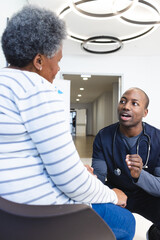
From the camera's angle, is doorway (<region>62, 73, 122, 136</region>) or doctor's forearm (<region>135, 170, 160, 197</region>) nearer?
doctor's forearm (<region>135, 170, 160, 197</region>)

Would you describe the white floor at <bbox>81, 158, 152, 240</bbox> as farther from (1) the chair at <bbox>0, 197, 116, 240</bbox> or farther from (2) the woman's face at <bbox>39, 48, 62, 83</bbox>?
(2) the woman's face at <bbox>39, 48, 62, 83</bbox>

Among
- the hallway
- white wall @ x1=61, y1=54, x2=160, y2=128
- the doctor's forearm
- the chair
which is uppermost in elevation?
white wall @ x1=61, y1=54, x2=160, y2=128

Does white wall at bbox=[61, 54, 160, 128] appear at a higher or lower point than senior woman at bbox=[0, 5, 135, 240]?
higher

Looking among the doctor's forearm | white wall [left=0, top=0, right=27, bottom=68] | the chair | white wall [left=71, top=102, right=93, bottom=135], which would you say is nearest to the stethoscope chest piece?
the doctor's forearm

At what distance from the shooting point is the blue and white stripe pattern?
0.58 metres

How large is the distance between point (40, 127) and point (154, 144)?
1.00m

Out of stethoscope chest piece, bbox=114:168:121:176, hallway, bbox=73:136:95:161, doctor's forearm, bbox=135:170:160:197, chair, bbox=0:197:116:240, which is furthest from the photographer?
hallway, bbox=73:136:95:161

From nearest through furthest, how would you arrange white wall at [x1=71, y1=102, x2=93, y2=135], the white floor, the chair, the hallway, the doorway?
the chair < the white floor < the hallway < the doorway < white wall at [x1=71, y1=102, x2=93, y2=135]

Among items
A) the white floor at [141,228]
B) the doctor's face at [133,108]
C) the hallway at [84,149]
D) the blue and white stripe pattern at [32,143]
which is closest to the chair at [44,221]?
the blue and white stripe pattern at [32,143]

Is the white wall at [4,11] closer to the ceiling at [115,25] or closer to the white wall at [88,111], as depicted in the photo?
the ceiling at [115,25]

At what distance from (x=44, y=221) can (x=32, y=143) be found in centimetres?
22

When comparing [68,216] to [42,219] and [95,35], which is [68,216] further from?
[95,35]

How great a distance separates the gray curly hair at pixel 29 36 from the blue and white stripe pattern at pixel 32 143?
0.11 meters

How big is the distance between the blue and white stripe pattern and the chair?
3.2 inches
